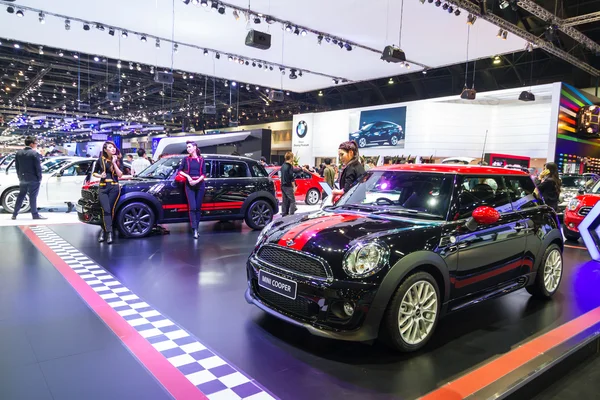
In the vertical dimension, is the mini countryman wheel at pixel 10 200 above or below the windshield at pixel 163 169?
below

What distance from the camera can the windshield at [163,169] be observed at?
23.1ft

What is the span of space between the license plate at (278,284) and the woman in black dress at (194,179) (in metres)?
3.98

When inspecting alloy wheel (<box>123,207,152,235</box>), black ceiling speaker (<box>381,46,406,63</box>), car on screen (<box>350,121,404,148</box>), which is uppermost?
black ceiling speaker (<box>381,46,406,63</box>)

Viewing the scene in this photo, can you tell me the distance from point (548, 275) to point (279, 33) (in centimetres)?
964

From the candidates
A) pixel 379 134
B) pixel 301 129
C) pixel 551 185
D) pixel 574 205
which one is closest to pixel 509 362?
pixel 551 185

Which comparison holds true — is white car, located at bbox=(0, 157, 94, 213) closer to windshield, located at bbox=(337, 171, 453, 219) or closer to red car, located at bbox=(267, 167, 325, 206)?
red car, located at bbox=(267, 167, 325, 206)

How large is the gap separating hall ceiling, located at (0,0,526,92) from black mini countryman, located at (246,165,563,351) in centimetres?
680

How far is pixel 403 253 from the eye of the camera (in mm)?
2758

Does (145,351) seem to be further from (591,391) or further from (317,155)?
(317,155)

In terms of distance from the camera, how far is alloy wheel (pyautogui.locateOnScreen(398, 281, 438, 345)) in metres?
2.79

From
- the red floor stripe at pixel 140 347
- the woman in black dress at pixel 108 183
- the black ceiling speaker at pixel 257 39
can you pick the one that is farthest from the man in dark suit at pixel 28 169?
the black ceiling speaker at pixel 257 39

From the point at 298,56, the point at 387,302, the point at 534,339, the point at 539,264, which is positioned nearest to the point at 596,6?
the point at 298,56

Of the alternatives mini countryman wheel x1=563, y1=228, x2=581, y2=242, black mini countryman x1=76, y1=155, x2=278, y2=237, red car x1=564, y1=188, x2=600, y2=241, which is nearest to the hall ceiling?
black mini countryman x1=76, y1=155, x2=278, y2=237

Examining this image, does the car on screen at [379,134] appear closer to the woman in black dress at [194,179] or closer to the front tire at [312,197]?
the front tire at [312,197]
